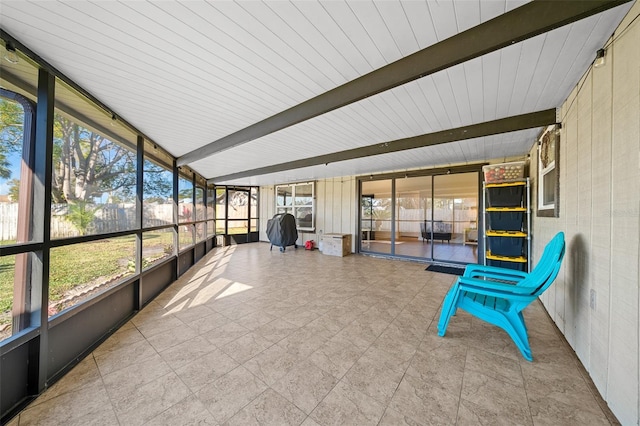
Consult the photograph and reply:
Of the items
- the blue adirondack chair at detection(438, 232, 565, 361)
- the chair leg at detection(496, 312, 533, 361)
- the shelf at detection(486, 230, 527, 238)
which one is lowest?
the chair leg at detection(496, 312, 533, 361)

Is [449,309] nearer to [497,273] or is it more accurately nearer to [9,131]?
[497,273]

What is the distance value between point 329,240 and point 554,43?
19.7 feet

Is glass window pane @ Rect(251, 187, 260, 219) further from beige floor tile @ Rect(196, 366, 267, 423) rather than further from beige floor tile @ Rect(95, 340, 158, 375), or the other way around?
beige floor tile @ Rect(196, 366, 267, 423)

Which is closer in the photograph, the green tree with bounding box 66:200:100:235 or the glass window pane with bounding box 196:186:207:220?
the green tree with bounding box 66:200:100:235

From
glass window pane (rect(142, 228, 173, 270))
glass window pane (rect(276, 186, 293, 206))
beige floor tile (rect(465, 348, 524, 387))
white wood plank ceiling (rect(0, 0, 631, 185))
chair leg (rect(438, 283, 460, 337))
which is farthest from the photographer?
glass window pane (rect(276, 186, 293, 206))

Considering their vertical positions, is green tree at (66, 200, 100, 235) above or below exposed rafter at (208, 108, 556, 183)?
below

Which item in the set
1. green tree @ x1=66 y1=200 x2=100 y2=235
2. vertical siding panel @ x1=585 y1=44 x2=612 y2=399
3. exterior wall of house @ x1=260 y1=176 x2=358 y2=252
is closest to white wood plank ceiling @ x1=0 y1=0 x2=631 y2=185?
vertical siding panel @ x1=585 y1=44 x2=612 y2=399

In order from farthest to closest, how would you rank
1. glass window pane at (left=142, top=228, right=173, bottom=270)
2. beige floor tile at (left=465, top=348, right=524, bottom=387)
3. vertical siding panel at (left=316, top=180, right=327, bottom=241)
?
vertical siding panel at (left=316, top=180, right=327, bottom=241), glass window pane at (left=142, top=228, right=173, bottom=270), beige floor tile at (left=465, top=348, right=524, bottom=387)

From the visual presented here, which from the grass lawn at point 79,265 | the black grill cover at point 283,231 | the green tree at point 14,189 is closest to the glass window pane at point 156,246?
the grass lawn at point 79,265

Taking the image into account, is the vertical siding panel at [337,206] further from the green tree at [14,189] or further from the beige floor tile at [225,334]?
the green tree at [14,189]

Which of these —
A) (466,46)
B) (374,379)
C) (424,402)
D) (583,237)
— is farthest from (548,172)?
(374,379)

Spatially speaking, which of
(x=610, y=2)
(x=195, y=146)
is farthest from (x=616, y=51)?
(x=195, y=146)

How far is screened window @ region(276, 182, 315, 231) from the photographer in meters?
8.20

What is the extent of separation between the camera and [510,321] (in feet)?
6.89
